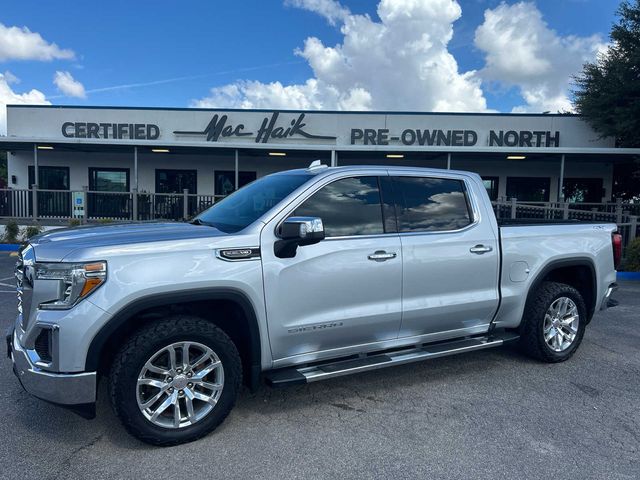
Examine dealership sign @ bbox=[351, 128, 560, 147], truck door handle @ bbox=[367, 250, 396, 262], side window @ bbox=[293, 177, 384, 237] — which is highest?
dealership sign @ bbox=[351, 128, 560, 147]

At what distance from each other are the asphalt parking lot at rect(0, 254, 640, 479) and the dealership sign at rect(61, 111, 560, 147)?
49.0 feet

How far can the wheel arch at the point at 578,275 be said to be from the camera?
4.79 metres

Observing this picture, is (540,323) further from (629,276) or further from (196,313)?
(629,276)

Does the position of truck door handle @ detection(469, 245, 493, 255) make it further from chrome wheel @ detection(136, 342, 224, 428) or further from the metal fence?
the metal fence

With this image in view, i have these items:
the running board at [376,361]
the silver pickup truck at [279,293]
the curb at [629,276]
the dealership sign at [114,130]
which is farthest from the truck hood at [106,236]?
the dealership sign at [114,130]

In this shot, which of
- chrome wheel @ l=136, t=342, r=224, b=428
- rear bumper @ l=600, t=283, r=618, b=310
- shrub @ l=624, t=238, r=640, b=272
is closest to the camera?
chrome wheel @ l=136, t=342, r=224, b=428

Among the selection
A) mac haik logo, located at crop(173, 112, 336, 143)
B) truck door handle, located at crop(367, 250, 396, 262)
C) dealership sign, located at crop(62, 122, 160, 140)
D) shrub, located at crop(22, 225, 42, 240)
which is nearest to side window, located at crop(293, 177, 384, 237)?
truck door handle, located at crop(367, 250, 396, 262)

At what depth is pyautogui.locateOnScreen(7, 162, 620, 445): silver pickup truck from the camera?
2.93 m

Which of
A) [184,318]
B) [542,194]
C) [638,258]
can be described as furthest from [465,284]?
[542,194]

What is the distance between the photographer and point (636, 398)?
4031 mm

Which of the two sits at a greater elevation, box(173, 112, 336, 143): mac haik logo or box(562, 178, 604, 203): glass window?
box(173, 112, 336, 143): mac haik logo

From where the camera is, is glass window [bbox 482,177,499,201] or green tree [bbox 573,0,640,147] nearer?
green tree [bbox 573,0,640,147]

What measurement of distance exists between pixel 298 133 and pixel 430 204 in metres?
14.9

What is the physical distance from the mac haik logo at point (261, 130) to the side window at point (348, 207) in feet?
49.4
